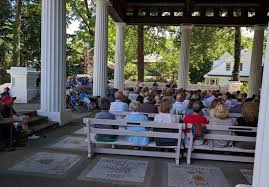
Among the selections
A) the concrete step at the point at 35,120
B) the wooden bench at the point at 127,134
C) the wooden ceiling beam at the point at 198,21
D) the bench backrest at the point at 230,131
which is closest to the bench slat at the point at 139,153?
the wooden bench at the point at 127,134

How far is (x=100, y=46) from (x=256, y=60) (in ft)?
29.3

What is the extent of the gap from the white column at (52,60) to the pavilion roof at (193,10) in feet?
26.2

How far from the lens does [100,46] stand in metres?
15.1

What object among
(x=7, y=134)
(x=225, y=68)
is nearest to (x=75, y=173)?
(x=7, y=134)

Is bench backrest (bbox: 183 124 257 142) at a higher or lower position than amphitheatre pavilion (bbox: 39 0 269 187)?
lower

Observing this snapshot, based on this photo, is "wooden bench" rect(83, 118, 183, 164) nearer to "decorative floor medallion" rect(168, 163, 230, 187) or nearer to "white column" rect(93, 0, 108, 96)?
"decorative floor medallion" rect(168, 163, 230, 187)

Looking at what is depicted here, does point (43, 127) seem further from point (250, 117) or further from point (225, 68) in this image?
point (225, 68)

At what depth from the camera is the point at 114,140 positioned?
6980 millimetres

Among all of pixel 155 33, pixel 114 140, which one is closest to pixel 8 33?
pixel 155 33

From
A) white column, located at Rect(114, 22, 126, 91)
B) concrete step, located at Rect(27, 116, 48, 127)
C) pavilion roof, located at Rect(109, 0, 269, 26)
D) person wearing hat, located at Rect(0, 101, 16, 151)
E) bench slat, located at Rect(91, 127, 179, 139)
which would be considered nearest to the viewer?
bench slat, located at Rect(91, 127, 179, 139)

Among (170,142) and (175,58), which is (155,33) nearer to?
(175,58)

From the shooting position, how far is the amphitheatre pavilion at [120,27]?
1016 cm

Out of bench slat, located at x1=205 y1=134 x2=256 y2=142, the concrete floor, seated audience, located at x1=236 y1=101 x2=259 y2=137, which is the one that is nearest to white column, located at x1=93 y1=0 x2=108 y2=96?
the concrete floor

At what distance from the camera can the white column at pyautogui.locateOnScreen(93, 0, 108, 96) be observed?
1503cm
